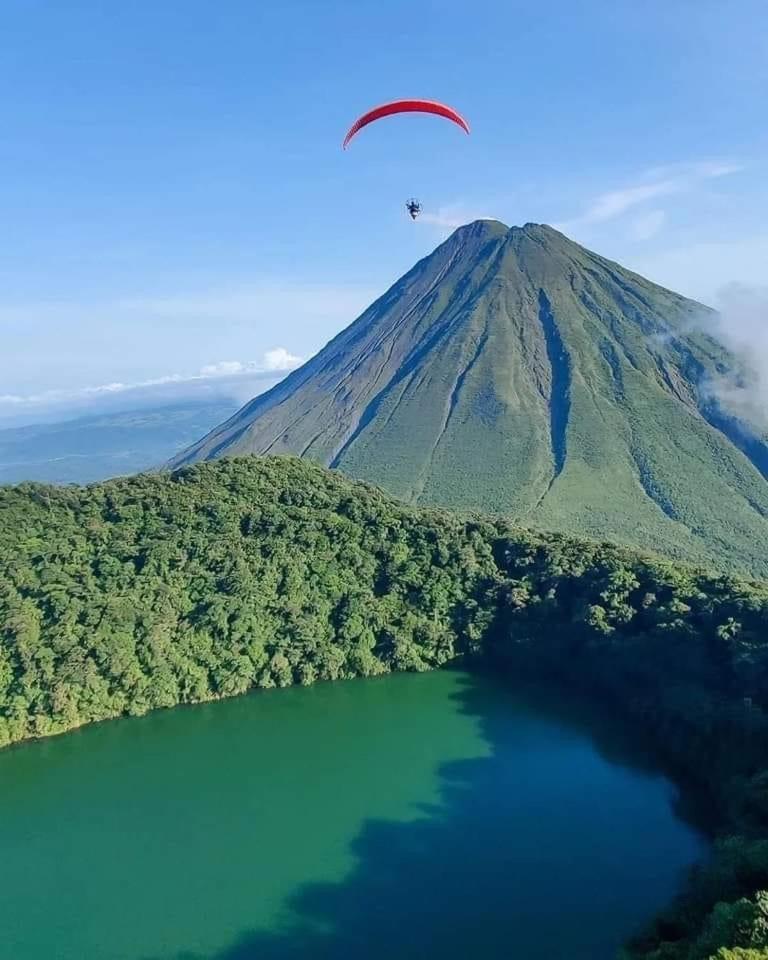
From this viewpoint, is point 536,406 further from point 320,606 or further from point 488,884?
point 488,884

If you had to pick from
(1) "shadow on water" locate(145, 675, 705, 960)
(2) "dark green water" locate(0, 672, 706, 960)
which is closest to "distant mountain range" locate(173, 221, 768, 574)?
(2) "dark green water" locate(0, 672, 706, 960)

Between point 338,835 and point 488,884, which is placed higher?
point 488,884

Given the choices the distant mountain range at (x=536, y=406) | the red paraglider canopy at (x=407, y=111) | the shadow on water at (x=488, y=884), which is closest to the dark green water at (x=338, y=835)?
the shadow on water at (x=488, y=884)

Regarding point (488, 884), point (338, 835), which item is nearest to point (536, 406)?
point (338, 835)

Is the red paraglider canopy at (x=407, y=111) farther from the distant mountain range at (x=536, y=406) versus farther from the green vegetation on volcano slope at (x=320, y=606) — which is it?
the distant mountain range at (x=536, y=406)

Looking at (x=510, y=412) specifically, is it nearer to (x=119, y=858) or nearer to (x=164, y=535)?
(x=164, y=535)

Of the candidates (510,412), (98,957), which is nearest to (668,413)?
(510,412)
